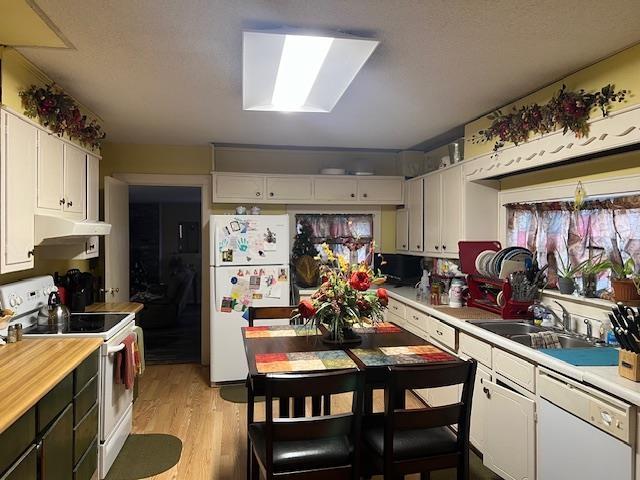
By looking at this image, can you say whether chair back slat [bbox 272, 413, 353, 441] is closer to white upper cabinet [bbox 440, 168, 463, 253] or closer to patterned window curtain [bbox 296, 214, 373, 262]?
white upper cabinet [bbox 440, 168, 463, 253]

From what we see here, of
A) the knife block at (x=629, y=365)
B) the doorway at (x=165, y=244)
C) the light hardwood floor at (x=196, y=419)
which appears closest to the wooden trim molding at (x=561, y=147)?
the knife block at (x=629, y=365)

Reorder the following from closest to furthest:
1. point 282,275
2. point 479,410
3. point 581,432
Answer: point 581,432, point 479,410, point 282,275

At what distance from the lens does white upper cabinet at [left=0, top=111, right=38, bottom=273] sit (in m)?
2.16

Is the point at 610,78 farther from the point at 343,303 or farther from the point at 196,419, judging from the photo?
the point at 196,419

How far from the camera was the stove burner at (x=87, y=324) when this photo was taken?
2580mm

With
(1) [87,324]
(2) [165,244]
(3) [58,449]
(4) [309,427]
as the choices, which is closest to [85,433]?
(3) [58,449]

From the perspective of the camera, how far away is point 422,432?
77.2 inches

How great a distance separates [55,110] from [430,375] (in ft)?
8.40

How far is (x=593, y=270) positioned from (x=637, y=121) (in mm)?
919

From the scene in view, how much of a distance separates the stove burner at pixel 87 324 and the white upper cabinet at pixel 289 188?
2036 mm

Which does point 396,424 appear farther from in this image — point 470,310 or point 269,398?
point 470,310

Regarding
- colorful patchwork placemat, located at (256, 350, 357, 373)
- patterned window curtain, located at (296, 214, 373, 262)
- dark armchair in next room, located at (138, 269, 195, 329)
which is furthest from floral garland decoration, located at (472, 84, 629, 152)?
dark armchair in next room, located at (138, 269, 195, 329)

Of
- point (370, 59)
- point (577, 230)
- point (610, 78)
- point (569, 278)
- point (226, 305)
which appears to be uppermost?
point (370, 59)

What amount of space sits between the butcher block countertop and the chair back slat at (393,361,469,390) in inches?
52.7
